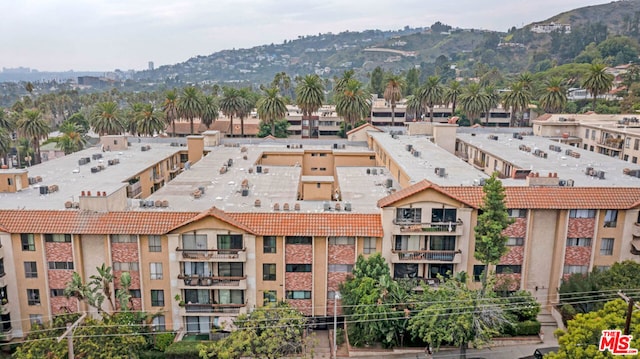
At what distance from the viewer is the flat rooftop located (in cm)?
5150

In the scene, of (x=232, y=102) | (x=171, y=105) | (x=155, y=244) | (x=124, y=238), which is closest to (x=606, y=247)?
(x=155, y=244)

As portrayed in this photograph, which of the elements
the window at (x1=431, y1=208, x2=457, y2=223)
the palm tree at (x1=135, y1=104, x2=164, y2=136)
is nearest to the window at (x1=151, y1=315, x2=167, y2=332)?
the window at (x1=431, y1=208, x2=457, y2=223)

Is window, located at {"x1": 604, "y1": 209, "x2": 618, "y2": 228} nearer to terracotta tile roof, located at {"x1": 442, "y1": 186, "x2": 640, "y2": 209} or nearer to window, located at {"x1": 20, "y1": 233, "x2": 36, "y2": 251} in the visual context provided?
terracotta tile roof, located at {"x1": 442, "y1": 186, "x2": 640, "y2": 209}

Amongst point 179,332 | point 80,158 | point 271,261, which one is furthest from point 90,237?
point 80,158

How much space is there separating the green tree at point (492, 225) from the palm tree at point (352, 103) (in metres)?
67.1

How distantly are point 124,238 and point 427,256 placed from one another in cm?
2688

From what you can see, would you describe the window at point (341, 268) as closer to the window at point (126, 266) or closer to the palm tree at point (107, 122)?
the window at point (126, 266)

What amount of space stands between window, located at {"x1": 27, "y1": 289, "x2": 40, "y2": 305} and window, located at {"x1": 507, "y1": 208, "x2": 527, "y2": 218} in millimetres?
43352

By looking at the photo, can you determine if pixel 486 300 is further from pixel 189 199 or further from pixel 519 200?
pixel 189 199

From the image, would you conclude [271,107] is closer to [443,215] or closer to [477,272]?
[443,215]

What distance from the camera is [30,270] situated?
144 ft

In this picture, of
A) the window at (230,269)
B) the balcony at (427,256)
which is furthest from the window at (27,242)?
the balcony at (427,256)

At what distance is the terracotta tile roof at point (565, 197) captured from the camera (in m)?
44.8

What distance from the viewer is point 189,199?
4975cm
